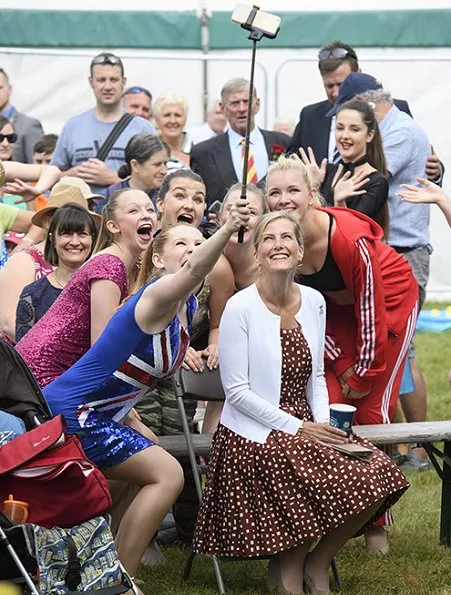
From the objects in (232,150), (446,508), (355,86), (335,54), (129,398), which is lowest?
(446,508)

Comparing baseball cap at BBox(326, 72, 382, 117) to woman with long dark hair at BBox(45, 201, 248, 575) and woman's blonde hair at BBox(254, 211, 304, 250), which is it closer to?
woman's blonde hair at BBox(254, 211, 304, 250)

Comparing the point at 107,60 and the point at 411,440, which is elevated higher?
the point at 107,60

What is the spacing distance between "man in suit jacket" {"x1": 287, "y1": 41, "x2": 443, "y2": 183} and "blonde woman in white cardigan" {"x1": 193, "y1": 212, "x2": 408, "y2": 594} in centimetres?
262

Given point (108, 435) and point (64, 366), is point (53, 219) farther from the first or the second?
point (108, 435)

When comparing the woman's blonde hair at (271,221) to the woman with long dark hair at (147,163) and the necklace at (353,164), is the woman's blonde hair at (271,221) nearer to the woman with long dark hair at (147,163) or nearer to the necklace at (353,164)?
the necklace at (353,164)

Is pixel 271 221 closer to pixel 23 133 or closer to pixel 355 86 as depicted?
pixel 355 86

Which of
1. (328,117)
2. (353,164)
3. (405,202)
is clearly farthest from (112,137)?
(353,164)

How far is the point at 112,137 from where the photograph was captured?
8867mm

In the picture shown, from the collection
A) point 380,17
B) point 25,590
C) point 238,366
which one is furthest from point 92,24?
point 25,590

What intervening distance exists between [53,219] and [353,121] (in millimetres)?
1699

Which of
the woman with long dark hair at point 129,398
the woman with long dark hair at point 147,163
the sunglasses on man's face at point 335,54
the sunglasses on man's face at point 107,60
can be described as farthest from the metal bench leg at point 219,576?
the sunglasses on man's face at point 107,60

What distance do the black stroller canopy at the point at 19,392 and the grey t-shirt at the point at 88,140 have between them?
4210 mm

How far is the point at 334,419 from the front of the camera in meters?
5.42

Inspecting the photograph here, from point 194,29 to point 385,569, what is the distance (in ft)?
29.6
